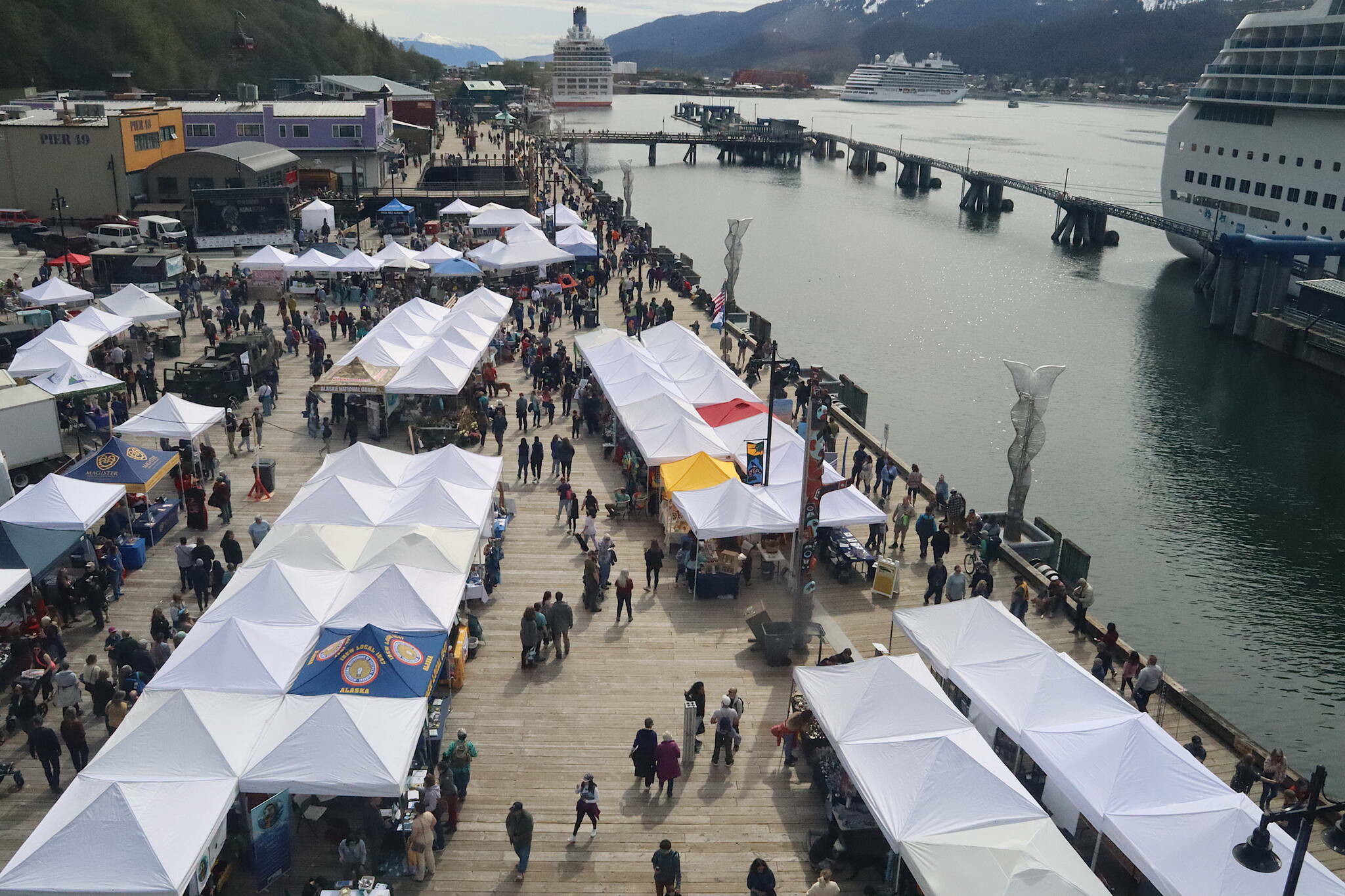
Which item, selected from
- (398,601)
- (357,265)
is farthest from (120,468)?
(357,265)

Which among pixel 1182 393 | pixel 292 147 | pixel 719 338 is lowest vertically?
pixel 1182 393

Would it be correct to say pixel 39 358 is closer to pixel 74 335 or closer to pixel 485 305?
pixel 74 335

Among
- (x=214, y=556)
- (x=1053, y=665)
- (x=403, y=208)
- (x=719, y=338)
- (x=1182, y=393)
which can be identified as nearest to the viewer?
(x=1053, y=665)

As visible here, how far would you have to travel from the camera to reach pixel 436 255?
1399 inches

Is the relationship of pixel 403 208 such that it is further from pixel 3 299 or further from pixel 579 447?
pixel 579 447

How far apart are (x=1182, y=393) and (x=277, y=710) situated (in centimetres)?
3554

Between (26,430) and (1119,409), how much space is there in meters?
31.5

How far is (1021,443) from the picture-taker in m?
18.6

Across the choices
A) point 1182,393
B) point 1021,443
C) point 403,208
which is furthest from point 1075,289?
point 1021,443

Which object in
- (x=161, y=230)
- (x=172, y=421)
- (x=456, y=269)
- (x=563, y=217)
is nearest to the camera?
(x=172, y=421)

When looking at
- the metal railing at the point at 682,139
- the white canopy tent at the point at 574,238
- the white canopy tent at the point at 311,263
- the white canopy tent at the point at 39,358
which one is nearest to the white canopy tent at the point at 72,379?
the white canopy tent at the point at 39,358

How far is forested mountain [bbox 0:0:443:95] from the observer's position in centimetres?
8025

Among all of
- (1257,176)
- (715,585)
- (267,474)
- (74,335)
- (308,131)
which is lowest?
(715,585)

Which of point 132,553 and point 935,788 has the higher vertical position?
point 935,788
